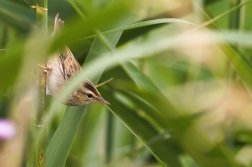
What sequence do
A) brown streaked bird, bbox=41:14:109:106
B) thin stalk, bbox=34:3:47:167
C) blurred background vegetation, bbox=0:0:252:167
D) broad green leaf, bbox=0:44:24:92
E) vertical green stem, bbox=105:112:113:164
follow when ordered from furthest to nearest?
vertical green stem, bbox=105:112:113:164 < brown streaked bird, bbox=41:14:109:106 < thin stalk, bbox=34:3:47:167 < blurred background vegetation, bbox=0:0:252:167 < broad green leaf, bbox=0:44:24:92

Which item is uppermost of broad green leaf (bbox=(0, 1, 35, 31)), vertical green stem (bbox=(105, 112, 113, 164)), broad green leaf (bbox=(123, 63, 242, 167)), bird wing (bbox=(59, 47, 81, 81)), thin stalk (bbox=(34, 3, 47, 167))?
broad green leaf (bbox=(0, 1, 35, 31))

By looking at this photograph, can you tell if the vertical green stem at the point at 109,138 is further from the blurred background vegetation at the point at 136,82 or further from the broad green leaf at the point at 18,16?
the broad green leaf at the point at 18,16

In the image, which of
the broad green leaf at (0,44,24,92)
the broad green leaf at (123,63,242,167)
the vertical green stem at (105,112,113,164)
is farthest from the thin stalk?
the vertical green stem at (105,112,113,164)

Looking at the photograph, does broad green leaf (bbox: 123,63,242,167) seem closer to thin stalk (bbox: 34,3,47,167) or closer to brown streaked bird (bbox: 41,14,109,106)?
thin stalk (bbox: 34,3,47,167)

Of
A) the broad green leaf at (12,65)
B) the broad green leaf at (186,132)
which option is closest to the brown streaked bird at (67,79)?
the broad green leaf at (186,132)

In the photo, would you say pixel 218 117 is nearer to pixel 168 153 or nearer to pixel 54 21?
pixel 168 153

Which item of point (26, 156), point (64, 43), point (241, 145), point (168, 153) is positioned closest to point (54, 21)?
point (26, 156)

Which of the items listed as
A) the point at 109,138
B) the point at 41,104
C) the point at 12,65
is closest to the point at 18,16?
the point at 41,104

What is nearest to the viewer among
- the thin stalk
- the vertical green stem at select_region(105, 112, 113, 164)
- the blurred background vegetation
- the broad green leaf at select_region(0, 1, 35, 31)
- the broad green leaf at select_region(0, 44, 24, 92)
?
the broad green leaf at select_region(0, 44, 24, 92)

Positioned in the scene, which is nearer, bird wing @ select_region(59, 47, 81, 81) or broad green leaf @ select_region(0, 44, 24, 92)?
broad green leaf @ select_region(0, 44, 24, 92)
